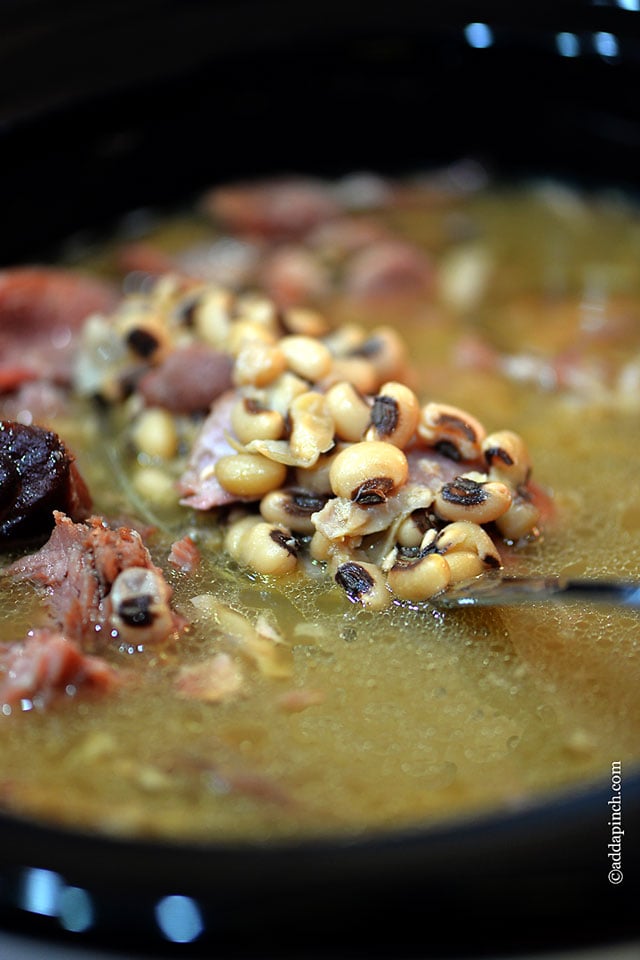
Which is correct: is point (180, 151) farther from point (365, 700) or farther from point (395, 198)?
point (365, 700)

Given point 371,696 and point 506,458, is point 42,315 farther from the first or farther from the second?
point 371,696

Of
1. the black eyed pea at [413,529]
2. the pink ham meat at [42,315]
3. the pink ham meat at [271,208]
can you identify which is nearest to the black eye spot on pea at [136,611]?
the black eyed pea at [413,529]

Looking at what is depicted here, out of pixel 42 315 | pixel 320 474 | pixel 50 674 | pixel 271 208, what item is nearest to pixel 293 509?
pixel 320 474

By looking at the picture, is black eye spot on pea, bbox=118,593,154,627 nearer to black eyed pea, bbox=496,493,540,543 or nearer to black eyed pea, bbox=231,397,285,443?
black eyed pea, bbox=231,397,285,443

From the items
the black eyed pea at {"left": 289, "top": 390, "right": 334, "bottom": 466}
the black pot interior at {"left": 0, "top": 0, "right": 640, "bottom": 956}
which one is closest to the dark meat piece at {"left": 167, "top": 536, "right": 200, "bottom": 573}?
the black eyed pea at {"left": 289, "top": 390, "right": 334, "bottom": 466}

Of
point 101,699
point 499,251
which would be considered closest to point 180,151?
point 499,251
